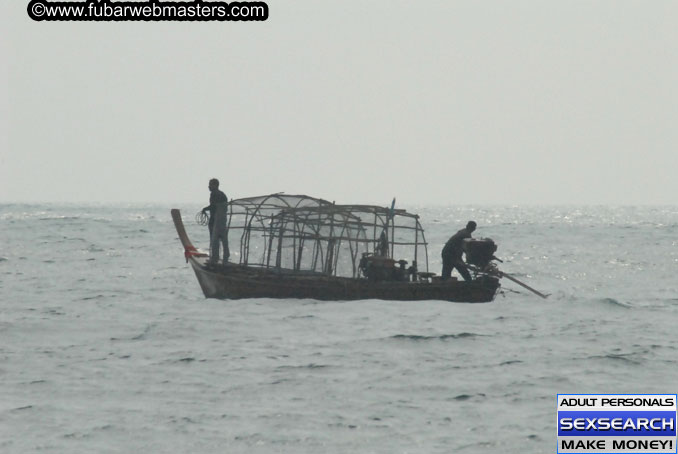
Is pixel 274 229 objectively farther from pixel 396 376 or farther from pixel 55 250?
pixel 55 250

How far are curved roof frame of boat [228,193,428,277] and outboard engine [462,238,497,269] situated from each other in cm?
109

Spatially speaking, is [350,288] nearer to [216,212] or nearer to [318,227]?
[318,227]

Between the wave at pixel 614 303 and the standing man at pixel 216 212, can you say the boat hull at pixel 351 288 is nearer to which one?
the standing man at pixel 216 212

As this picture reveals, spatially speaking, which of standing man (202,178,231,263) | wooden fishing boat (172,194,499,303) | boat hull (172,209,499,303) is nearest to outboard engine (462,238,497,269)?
wooden fishing boat (172,194,499,303)

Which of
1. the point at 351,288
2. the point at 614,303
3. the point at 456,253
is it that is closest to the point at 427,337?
the point at 351,288

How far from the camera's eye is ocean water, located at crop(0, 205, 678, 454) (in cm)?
1302

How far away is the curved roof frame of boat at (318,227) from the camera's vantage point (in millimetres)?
25672

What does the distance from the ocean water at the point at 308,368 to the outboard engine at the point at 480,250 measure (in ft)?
3.65

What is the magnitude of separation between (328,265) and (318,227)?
3.28 ft

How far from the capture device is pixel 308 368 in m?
17.1

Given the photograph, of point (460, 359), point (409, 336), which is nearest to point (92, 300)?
point (409, 336)

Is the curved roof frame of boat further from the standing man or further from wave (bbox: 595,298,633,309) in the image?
wave (bbox: 595,298,633,309)

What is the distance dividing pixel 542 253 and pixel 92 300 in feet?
131

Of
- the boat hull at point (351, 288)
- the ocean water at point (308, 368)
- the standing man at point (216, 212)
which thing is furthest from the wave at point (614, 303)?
the standing man at point (216, 212)
